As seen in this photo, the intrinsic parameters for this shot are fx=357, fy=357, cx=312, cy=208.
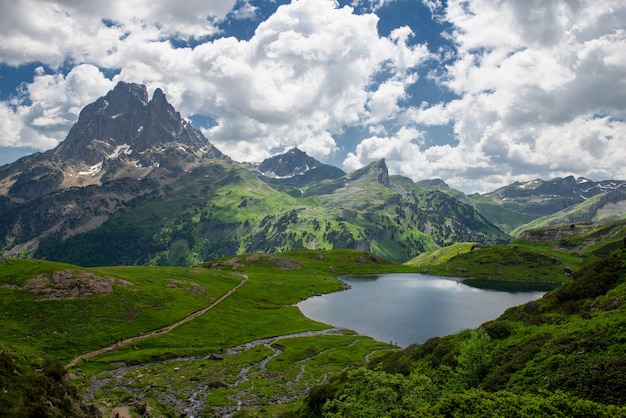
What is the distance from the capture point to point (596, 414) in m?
19.0

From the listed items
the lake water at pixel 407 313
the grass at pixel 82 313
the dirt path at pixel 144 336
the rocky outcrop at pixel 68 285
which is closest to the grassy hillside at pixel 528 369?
the dirt path at pixel 144 336

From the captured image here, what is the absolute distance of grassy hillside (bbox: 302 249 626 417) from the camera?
21.8m

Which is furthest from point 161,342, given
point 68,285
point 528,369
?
point 528,369

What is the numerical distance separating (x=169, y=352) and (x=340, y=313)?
3460 inches

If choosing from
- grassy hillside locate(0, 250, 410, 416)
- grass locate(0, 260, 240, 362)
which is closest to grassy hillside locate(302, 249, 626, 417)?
grassy hillside locate(0, 250, 410, 416)

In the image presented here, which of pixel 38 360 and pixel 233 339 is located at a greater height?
pixel 38 360

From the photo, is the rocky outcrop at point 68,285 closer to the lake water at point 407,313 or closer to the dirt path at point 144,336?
the dirt path at point 144,336

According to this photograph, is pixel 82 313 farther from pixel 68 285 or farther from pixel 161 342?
pixel 161 342

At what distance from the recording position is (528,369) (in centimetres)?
3095

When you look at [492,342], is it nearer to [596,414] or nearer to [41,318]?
[596,414]

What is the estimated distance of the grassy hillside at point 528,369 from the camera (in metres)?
21.8

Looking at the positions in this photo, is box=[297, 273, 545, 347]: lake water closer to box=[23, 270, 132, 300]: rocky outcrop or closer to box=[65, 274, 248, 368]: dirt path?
box=[65, 274, 248, 368]: dirt path

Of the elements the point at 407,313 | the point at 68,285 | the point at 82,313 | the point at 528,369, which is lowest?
the point at 407,313

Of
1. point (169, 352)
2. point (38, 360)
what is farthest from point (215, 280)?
point (38, 360)
